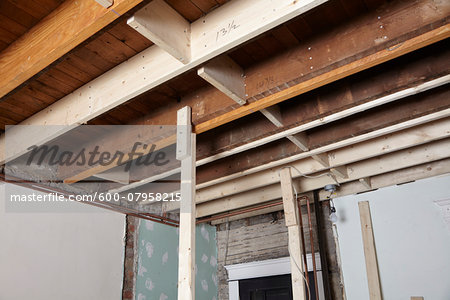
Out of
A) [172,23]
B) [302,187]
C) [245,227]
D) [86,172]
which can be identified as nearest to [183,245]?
[172,23]

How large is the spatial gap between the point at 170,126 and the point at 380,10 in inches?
57.1

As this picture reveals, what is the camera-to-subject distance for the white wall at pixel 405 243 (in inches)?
145

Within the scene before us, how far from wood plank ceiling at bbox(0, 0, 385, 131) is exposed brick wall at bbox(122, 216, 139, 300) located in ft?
6.07

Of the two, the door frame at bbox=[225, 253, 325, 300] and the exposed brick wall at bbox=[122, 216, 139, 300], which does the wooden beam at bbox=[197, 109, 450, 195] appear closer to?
the exposed brick wall at bbox=[122, 216, 139, 300]

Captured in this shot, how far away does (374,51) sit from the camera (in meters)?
1.88

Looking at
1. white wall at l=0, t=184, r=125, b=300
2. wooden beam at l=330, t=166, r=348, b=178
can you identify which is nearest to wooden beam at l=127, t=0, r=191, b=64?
wooden beam at l=330, t=166, r=348, b=178

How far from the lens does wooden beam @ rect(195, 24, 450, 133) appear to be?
1.78m

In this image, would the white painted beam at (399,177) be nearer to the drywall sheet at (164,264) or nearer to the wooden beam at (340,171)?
the wooden beam at (340,171)

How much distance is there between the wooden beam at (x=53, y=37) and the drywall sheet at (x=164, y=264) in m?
2.81

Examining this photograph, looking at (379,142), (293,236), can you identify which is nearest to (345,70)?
(379,142)

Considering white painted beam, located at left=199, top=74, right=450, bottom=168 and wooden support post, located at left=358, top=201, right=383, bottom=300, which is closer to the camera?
white painted beam, located at left=199, top=74, right=450, bottom=168

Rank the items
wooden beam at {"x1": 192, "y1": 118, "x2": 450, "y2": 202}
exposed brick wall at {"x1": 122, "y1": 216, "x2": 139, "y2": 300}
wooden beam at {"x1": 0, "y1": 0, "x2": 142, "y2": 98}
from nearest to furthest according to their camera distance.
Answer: wooden beam at {"x1": 0, "y1": 0, "x2": 142, "y2": 98}, wooden beam at {"x1": 192, "y1": 118, "x2": 450, "y2": 202}, exposed brick wall at {"x1": 122, "y1": 216, "x2": 139, "y2": 300}

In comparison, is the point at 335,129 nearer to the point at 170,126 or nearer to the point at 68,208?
the point at 170,126

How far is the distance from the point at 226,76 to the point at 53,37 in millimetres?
903
